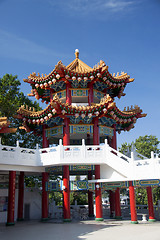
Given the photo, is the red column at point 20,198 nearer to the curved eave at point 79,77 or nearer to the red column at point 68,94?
the red column at point 68,94

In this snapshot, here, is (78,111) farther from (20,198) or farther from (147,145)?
(147,145)

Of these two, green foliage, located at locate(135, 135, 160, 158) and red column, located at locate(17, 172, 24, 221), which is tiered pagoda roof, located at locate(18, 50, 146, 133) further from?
green foliage, located at locate(135, 135, 160, 158)

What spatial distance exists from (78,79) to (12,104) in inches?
317

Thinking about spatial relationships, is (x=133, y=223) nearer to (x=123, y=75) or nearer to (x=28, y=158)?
(x=28, y=158)

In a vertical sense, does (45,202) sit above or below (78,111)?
below

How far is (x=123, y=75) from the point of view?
830 inches

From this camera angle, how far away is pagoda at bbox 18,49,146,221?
1762cm

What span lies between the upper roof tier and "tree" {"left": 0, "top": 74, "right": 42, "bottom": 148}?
2444 millimetres

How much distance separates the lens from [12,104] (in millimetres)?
23750

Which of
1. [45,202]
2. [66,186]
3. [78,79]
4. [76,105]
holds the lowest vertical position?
[45,202]

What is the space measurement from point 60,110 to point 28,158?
3.79 metres

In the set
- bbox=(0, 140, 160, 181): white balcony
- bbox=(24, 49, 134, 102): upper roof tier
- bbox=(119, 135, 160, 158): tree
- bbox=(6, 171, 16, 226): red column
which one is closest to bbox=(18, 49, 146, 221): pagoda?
bbox=(24, 49, 134, 102): upper roof tier

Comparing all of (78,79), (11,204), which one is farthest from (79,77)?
(11,204)

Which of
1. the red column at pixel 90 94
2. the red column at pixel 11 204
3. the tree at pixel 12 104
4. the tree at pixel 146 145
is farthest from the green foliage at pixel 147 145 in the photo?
the red column at pixel 11 204
